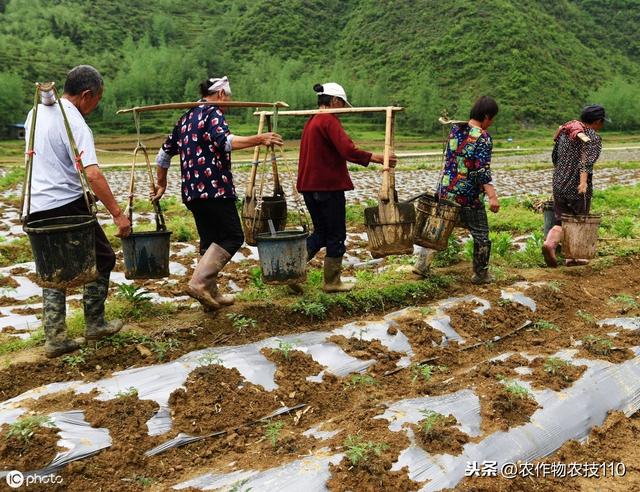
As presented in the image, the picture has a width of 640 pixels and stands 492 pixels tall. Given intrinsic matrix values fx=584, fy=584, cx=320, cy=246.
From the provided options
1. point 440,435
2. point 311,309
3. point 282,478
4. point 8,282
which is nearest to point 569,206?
point 311,309

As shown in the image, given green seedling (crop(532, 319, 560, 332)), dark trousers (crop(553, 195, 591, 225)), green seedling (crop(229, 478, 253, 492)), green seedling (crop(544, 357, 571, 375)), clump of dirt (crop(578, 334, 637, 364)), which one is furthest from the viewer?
dark trousers (crop(553, 195, 591, 225))

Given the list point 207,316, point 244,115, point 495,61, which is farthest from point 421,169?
point 495,61

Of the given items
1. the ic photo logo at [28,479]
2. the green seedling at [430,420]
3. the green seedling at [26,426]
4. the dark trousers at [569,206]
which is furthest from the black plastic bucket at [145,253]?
the dark trousers at [569,206]

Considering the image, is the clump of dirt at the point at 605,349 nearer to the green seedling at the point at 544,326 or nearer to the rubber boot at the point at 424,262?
the green seedling at the point at 544,326

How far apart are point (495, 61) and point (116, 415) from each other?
64515 mm

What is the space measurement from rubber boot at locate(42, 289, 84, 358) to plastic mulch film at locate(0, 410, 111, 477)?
863 millimetres

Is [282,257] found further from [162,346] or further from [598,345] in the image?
[598,345]

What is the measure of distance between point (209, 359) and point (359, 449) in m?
1.25

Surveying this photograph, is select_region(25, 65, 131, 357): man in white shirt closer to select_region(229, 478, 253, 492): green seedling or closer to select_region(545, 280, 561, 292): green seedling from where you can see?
select_region(229, 478, 253, 492): green seedling

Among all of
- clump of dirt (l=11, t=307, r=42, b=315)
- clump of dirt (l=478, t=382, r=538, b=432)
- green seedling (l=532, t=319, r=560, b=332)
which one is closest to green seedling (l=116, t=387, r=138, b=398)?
clump of dirt (l=478, t=382, r=538, b=432)

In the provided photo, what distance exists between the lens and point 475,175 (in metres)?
5.60

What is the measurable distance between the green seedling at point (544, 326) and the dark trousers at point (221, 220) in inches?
100

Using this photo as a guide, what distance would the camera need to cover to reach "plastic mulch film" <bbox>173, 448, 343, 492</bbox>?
9.02ft

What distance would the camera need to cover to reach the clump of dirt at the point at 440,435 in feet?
9.89
